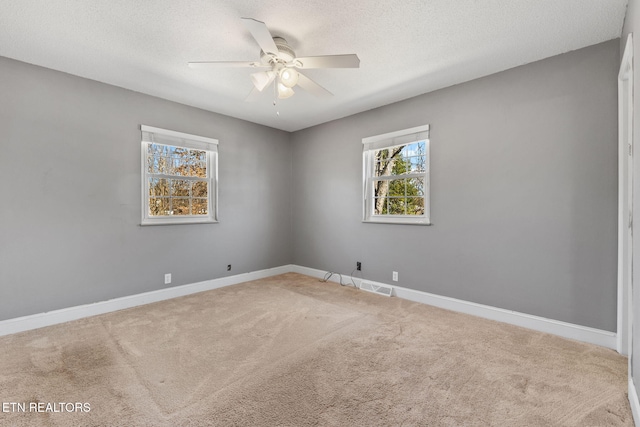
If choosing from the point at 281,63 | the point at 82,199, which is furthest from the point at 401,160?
the point at 82,199

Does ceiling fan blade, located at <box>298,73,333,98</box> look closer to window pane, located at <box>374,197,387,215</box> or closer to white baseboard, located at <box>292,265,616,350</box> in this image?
window pane, located at <box>374,197,387,215</box>

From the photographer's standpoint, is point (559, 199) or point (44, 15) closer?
point (44, 15)

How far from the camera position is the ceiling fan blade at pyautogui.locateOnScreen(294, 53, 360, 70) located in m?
2.06

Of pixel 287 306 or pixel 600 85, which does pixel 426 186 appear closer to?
pixel 600 85

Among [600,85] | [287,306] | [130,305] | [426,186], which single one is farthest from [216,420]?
[600,85]

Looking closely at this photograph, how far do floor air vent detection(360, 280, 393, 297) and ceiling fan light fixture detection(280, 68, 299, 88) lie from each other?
2.83 metres

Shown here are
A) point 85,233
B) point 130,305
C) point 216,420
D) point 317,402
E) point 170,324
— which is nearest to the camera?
point 216,420

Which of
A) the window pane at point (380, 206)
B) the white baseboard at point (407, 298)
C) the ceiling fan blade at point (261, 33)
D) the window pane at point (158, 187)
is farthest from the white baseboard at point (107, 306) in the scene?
the ceiling fan blade at point (261, 33)

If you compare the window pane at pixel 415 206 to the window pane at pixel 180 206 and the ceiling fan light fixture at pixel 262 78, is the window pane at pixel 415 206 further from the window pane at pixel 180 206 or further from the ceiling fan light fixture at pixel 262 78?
the window pane at pixel 180 206

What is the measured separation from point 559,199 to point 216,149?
13.6 feet

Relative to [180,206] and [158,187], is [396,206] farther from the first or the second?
[158,187]

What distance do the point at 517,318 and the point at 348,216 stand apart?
241cm

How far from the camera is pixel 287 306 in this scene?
3.40 m

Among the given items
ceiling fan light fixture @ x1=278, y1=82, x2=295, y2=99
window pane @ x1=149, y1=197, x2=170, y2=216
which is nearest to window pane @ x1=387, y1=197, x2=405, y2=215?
ceiling fan light fixture @ x1=278, y1=82, x2=295, y2=99
